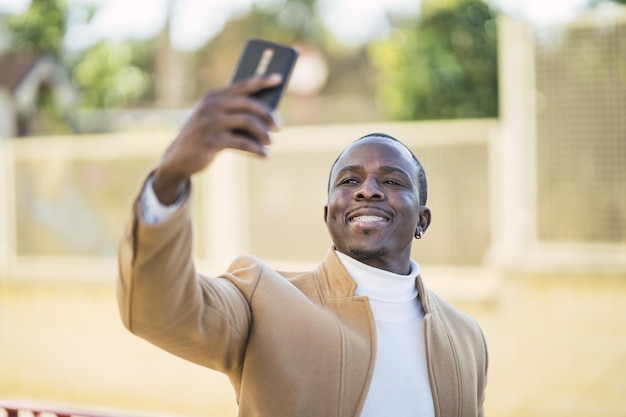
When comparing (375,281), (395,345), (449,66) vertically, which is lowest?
(395,345)

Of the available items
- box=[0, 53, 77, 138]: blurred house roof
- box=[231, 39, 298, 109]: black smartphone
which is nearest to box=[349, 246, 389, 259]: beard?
box=[231, 39, 298, 109]: black smartphone

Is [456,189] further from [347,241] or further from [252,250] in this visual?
[347,241]

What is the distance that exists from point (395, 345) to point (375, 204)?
324 mm

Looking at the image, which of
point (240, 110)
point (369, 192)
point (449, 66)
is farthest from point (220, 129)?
point (449, 66)

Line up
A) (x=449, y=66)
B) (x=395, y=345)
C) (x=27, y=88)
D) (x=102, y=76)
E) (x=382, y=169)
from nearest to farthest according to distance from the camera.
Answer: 1. (x=395, y=345)
2. (x=382, y=169)
3. (x=449, y=66)
4. (x=27, y=88)
5. (x=102, y=76)

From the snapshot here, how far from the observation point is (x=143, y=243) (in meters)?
1.36

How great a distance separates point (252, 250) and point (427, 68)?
8.91 feet

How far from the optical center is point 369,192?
6.48 ft

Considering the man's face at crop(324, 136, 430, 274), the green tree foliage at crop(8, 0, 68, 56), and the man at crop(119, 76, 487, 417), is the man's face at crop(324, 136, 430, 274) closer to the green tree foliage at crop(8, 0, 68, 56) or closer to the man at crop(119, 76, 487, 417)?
the man at crop(119, 76, 487, 417)

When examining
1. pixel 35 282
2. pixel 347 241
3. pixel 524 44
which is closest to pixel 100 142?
pixel 35 282

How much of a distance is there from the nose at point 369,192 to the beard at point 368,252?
0.12 meters

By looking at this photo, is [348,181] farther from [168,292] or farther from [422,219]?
[168,292]

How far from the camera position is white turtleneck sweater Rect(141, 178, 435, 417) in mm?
1839

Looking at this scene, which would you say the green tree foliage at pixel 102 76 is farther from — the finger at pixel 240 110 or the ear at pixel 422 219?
the finger at pixel 240 110
